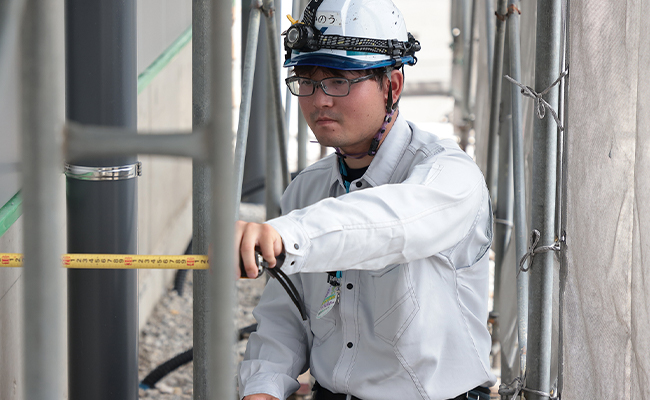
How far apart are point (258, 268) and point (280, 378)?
39.3 inches

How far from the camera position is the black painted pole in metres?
2.19

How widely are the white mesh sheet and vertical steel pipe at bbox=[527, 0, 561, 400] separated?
0.30 meters

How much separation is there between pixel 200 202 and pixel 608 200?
1.11 m

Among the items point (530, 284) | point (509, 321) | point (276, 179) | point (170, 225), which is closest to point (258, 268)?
point (530, 284)

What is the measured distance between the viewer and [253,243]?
137 centimetres

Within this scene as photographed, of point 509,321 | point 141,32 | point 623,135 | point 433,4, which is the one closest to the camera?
point 623,135

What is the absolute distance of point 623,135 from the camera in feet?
6.24

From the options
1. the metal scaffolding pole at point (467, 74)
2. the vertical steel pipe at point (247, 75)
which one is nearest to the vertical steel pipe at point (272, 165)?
the vertical steel pipe at point (247, 75)

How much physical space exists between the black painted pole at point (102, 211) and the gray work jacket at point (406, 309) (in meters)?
0.48

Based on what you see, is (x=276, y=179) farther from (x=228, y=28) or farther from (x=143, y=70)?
(x=228, y=28)

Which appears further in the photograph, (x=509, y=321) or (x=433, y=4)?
(x=433, y=4)

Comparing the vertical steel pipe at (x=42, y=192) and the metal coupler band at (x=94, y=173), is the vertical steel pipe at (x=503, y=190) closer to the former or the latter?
the metal coupler band at (x=94, y=173)

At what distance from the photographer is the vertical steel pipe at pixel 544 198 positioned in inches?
92.0

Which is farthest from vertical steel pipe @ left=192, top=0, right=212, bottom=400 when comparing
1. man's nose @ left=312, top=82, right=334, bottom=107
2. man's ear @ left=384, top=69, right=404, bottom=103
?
man's ear @ left=384, top=69, right=404, bottom=103
